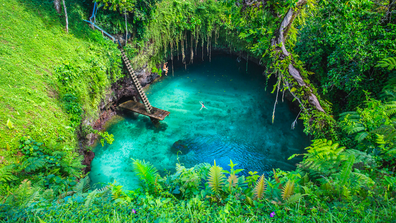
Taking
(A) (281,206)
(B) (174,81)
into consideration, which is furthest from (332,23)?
(B) (174,81)

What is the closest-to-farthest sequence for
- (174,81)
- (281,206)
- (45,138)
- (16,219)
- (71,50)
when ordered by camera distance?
(16,219) < (281,206) < (45,138) < (71,50) < (174,81)

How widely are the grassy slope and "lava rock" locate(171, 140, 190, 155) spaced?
3.27m

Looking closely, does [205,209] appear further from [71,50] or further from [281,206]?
[71,50]

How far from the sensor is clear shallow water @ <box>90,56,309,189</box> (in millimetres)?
7047

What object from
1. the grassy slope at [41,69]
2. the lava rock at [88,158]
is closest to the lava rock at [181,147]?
the lava rock at [88,158]

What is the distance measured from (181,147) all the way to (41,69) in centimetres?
524

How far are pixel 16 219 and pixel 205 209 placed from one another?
248 cm

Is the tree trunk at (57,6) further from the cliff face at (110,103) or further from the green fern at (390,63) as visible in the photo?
the green fern at (390,63)

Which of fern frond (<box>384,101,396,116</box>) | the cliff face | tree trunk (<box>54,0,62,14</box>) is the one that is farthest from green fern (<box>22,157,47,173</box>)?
fern frond (<box>384,101,396,116</box>)

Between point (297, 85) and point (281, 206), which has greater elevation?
point (297, 85)

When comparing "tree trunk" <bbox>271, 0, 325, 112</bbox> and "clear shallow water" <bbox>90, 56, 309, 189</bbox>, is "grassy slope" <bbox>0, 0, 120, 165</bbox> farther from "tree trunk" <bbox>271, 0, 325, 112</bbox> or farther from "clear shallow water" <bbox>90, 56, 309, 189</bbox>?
"tree trunk" <bbox>271, 0, 325, 112</bbox>

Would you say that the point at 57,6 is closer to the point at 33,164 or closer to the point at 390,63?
the point at 33,164

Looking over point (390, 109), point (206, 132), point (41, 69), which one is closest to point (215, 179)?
point (390, 109)

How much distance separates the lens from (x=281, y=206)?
2.73 meters
